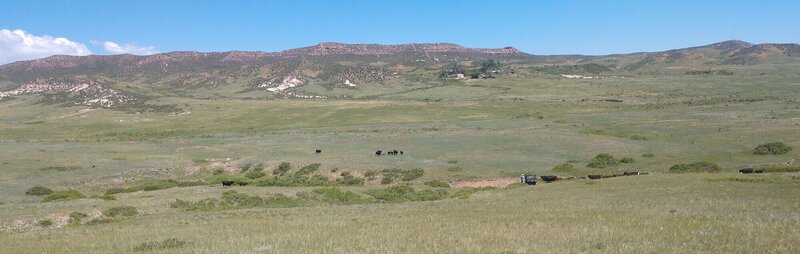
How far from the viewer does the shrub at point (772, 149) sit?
56500mm

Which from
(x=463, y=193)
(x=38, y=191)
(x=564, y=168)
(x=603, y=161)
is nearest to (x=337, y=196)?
(x=463, y=193)

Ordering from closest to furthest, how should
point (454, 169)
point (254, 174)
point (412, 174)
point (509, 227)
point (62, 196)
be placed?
point (509, 227), point (62, 196), point (412, 174), point (454, 169), point (254, 174)

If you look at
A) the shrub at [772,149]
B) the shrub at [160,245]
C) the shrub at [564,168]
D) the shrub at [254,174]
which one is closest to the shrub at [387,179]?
the shrub at [254,174]

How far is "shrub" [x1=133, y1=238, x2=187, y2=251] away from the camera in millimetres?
19625

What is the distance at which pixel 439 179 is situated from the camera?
5291cm

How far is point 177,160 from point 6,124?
93.6 m

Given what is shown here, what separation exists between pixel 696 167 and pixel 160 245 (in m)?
43.6

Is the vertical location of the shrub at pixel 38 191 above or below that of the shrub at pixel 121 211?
below

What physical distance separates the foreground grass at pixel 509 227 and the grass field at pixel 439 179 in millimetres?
88

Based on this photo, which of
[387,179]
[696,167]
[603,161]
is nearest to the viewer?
[696,167]

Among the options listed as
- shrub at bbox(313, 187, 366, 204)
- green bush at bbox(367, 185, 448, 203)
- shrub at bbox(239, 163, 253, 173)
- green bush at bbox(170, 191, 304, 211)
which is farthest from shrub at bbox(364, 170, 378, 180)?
green bush at bbox(170, 191, 304, 211)

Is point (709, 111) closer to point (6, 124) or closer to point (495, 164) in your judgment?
point (495, 164)

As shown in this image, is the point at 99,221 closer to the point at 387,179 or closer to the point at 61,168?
the point at 387,179

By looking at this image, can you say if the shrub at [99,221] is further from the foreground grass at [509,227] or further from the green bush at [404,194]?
the green bush at [404,194]
